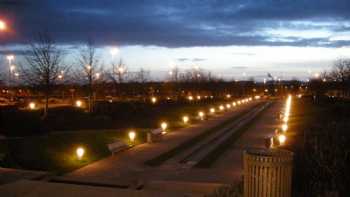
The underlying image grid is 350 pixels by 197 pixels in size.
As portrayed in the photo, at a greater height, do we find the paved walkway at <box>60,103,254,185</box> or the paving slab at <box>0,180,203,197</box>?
the paving slab at <box>0,180,203,197</box>

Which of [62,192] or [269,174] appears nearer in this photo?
[269,174]

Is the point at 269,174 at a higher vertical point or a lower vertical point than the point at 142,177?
higher

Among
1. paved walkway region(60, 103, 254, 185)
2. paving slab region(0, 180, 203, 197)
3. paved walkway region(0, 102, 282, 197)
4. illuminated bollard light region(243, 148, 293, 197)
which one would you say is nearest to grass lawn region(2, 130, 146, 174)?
paved walkway region(60, 103, 254, 185)

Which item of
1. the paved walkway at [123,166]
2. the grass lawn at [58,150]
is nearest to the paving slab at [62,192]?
the paved walkway at [123,166]

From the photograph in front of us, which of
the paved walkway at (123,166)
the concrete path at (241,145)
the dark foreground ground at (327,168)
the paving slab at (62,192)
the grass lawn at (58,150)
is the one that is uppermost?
the dark foreground ground at (327,168)

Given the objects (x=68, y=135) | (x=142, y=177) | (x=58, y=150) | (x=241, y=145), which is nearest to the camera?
(x=142, y=177)

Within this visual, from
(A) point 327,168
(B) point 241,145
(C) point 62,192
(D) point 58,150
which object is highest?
(A) point 327,168

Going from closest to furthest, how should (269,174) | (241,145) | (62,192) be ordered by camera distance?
(269,174)
(62,192)
(241,145)

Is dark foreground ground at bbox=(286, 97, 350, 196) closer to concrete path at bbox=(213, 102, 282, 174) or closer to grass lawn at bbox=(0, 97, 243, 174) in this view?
→ concrete path at bbox=(213, 102, 282, 174)

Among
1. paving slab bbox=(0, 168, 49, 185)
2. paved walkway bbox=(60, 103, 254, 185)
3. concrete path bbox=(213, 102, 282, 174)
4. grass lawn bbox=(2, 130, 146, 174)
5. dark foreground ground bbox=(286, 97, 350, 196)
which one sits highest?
dark foreground ground bbox=(286, 97, 350, 196)

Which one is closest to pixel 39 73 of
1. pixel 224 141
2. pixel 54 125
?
pixel 54 125

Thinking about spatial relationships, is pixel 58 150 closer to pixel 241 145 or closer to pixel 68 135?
pixel 68 135

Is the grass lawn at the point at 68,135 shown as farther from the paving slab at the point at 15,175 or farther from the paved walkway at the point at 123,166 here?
the paving slab at the point at 15,175

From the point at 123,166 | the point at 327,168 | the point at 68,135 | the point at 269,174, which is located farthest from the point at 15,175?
the point at 68,135
